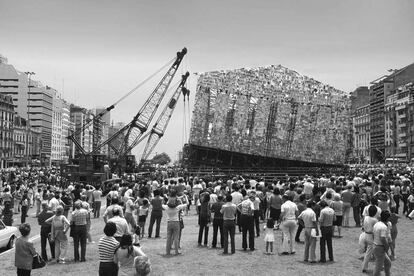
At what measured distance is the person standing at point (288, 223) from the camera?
51.6 feet

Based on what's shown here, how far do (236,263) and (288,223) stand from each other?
6.86ft

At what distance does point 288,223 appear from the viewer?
51.9 feet

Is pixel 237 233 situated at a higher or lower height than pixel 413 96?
lower

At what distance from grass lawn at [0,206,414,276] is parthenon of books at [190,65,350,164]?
2184 inches

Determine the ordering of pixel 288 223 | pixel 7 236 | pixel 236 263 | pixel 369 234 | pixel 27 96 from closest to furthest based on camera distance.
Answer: pixel 369 234 < pixel 236 263 < pixel 288 223 < pixel 7 236 < pixel 27 96

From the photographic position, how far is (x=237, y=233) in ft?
68.3

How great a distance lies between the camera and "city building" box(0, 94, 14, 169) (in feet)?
366

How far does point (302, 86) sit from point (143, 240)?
200ft

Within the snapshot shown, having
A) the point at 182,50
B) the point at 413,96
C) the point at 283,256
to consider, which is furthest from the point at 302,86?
the point at 283,256

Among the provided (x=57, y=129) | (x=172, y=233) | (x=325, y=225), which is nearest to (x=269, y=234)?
(x=325, y=225)

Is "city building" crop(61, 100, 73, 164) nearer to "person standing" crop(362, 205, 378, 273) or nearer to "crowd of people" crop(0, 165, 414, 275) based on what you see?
"crowd of people" crop(0, 165, 414, 275)

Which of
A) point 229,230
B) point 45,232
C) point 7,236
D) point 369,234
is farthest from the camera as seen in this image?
point 7,236

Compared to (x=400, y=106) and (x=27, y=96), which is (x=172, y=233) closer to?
(x=400, y=106)

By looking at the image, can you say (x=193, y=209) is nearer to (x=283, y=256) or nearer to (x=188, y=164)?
(x=283, y=256)
